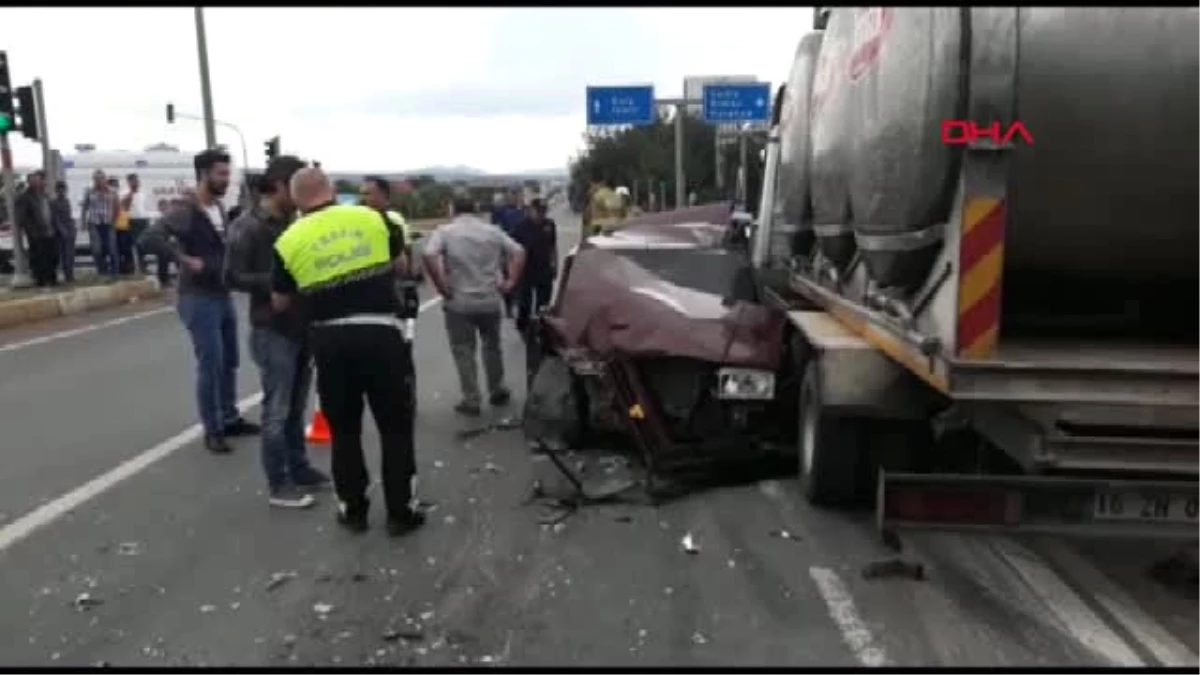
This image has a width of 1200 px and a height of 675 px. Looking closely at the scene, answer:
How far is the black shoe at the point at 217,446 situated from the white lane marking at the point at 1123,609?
5.10 metres

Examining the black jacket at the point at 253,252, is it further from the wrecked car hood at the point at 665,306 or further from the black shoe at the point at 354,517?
the wrecked car hood at the point at 665,306

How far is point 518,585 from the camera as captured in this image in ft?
17.0

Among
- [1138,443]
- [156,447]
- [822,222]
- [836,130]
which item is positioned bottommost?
[156,447]

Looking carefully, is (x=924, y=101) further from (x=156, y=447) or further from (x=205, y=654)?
(x=156, y=447)

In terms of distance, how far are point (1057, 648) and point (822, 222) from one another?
345 centimetres

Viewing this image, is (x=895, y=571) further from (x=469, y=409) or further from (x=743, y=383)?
(x=469, y=409)

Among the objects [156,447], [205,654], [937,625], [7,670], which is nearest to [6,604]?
[7,670]

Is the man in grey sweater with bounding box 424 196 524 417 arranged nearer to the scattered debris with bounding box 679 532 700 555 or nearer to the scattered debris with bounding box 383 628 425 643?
the scattered debris with bounding box 679 532 700 555

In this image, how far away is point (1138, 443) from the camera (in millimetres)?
4379

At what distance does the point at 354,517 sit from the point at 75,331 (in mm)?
11042

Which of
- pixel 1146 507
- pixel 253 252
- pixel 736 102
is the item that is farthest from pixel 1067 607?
pixel 736 102

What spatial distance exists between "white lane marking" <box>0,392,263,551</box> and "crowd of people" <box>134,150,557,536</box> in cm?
35

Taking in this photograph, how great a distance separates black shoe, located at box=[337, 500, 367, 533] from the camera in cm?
614

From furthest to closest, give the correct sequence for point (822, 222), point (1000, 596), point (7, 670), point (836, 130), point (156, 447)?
point (156, 447), point (822, 222), point (836, 130), point (1000, 596), point (7, 670)
